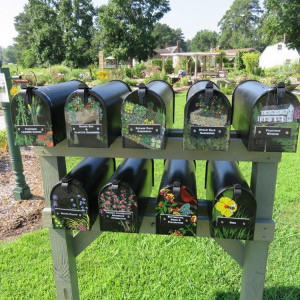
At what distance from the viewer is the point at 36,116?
4.18 ft

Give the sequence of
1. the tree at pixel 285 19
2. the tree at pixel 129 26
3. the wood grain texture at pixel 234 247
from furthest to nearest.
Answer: the tree at pixel 129 26, the tree at pixel 285 19, the wood grain texture at pixel 234 247

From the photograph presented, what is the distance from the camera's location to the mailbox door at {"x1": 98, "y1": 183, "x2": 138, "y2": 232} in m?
1.34

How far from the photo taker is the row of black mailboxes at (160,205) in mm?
1297

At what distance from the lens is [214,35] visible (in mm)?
77062

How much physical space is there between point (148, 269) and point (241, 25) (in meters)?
71.8

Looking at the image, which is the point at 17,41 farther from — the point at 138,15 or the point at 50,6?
the point at 138,15

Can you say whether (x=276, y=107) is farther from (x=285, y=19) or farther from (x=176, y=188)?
(x=285, y=19)

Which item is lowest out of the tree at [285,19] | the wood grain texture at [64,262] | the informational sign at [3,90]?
the wood grain texture at [64,262]

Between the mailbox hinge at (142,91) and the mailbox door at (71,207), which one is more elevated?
the mailbox hinge at (142,91)

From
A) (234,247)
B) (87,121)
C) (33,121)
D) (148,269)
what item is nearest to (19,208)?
(148,269)

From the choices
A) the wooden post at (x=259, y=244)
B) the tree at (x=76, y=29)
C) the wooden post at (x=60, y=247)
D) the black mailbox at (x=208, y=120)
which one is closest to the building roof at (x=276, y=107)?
the black mailbox at (x=208, y=120)

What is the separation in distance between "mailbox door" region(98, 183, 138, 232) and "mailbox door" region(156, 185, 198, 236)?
4.5 inches

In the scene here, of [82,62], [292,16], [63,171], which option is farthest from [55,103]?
[82,62]

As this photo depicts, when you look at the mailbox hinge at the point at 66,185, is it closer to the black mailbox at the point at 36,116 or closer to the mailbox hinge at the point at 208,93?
the black mailbox at the point at 36,116
